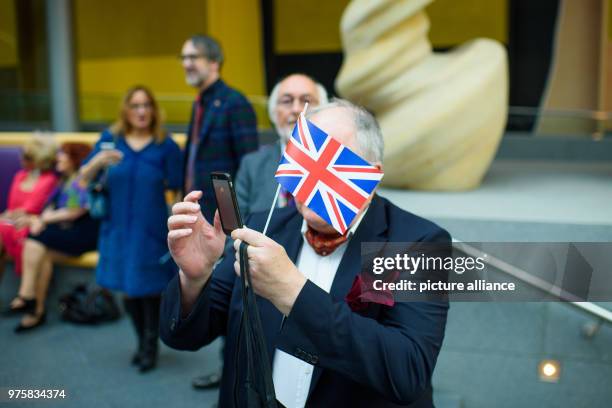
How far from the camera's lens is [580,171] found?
8.02 metres

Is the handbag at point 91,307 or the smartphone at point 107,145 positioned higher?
the smartphone at point 107,145

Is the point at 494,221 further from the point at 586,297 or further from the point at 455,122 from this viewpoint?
the point at 586,297

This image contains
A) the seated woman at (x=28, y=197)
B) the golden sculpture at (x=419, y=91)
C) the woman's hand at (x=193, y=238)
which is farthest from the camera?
the seated woman at (x=28, y=197)

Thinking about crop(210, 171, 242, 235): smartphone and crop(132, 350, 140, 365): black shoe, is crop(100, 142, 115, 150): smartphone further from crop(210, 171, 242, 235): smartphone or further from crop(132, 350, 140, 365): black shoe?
crop(210, 171, 242, 235): smartphone

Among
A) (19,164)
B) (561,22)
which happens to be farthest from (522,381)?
(561,22)

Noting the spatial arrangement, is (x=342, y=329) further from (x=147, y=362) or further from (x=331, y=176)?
(x=147, y=362)

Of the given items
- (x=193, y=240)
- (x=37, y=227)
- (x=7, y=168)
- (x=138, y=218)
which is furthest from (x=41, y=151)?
(x=193, y=240)

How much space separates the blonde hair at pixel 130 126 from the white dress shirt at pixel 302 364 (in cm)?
296

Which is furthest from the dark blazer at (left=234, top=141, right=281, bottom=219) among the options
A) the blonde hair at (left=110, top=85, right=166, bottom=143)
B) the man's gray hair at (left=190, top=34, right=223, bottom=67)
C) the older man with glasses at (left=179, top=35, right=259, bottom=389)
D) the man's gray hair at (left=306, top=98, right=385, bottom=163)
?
the man's gray hair at (left=306, top=98, right=385, bottom=163)

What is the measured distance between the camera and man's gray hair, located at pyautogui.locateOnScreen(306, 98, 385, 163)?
64.5 inches

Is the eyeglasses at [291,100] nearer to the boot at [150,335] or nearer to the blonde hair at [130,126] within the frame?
the blonde hair at [130,126]

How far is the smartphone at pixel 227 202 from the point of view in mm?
1489

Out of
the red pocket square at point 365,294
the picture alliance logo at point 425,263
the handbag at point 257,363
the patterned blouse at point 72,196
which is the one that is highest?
the picture alliance logo at point 425,263

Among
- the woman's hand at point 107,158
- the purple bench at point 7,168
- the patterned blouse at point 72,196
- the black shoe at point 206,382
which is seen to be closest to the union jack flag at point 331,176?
the black shoe at point 206,382
